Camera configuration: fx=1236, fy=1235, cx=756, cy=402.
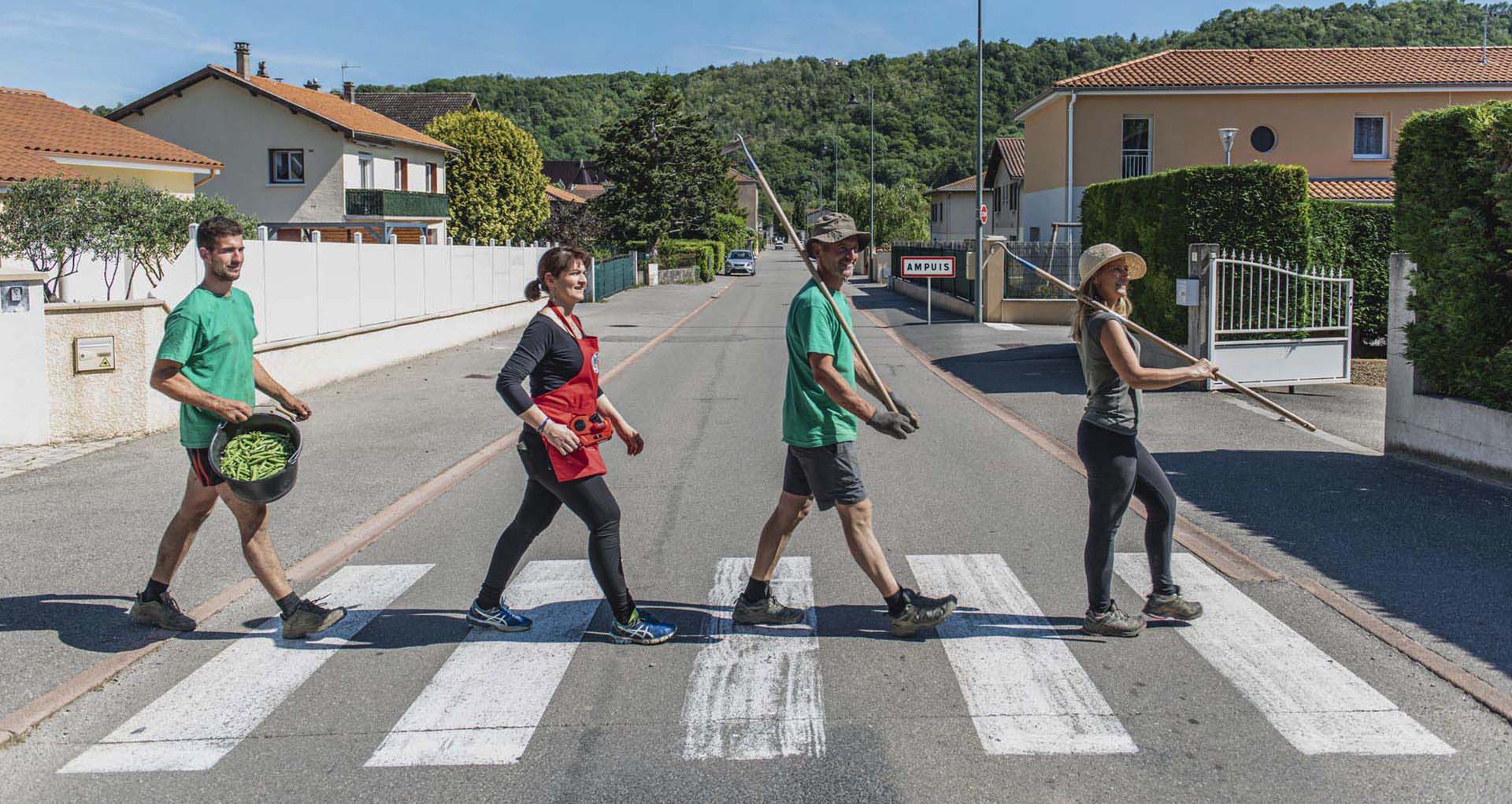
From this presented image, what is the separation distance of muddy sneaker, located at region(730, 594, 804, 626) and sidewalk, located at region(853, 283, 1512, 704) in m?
2.79

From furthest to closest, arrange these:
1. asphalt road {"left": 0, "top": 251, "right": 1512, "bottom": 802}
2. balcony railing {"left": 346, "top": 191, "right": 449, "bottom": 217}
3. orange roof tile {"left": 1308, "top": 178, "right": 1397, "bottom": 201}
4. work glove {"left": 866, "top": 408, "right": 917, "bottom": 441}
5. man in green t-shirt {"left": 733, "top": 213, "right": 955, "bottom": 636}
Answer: balcony railing {"left": 346, "top": 191, "right": 449, "bottom": 217}, orange roof tile {"left": 1308, "top": 178, "right": 1397, "bottom": 201}, man in green t-shirt {"left": 733, "top": 213, "right": 955, "bottom": 636}, work glove {"left": 866, "top": 408, "right": 917, "bottom": 441}, asphalt road {"left": 0, "top": 251, "right": 1512, "bottom": 802}

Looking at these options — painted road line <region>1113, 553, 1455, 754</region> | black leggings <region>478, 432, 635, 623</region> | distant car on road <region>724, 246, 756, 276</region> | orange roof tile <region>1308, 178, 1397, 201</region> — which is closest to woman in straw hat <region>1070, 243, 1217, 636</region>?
painted road line <region>1113, 553, 1455, 754</region>

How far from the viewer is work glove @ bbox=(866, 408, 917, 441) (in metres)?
5.07

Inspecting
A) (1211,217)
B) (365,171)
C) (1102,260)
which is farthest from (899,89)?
(1102,260)

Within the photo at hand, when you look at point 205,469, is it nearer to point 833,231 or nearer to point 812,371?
point 812,371

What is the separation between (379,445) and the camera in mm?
11406

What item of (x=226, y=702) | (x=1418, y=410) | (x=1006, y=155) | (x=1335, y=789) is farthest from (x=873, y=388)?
(x=1006, y=155)

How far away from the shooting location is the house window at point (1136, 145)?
37094 mm

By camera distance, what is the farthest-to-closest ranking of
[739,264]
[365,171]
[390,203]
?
[739,264] < [365,171] < [390,203]

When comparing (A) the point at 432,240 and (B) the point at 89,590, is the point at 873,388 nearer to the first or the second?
(B) the point at 89,590

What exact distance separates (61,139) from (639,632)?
1065 inches

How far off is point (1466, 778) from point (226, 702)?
4.47 m

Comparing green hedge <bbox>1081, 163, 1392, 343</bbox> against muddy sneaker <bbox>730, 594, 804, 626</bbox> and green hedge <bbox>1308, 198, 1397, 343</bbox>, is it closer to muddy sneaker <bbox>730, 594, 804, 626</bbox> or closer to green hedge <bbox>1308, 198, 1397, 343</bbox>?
green hedge <bbox>1308, 198, 1397, 343</bbox>

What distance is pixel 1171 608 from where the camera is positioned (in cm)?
573
